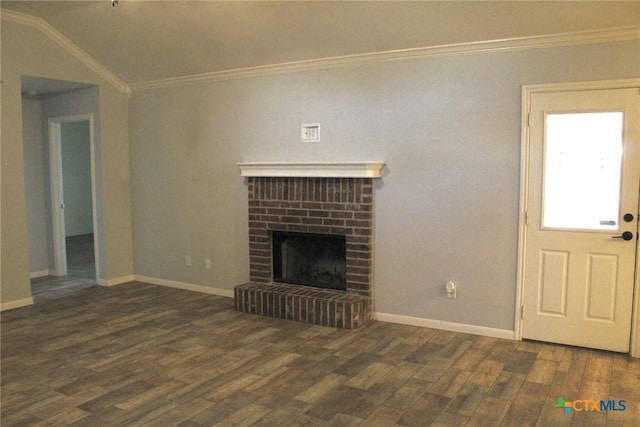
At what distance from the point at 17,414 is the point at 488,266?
352 cm

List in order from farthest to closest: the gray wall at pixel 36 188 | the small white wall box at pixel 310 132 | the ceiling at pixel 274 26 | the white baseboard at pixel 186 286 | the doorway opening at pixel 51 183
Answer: the gray wall at pixel 36 188 < the doorway opening at pixel 51 183 < the white baseboard at pixel 186 286 < the small white wall box at pixel 310 132 < the ceiling at pixel 274 26

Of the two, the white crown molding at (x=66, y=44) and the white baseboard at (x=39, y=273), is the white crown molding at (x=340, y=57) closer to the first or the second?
the white crown molding at (x=66, y=44)

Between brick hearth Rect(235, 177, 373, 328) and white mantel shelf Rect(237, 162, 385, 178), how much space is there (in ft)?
0.29

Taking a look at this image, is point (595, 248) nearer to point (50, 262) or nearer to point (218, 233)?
point (218, 233)

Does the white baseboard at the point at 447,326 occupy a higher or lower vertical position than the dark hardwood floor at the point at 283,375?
higher

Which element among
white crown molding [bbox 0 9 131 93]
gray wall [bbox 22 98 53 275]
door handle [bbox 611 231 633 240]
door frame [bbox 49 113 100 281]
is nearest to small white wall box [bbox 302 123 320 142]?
white crown molding [bbox 0 9 131 93]

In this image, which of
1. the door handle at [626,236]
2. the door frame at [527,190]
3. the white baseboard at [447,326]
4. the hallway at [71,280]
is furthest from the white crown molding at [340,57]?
the hallway at [71,280]

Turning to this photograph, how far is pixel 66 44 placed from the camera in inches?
216

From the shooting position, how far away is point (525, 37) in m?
3.89

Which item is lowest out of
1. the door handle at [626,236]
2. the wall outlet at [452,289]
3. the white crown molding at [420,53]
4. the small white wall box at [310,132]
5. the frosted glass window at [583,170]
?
the wall outlet at [452,289]

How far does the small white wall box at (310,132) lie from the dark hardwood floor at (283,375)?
179 centimetres

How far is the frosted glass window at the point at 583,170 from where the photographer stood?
379 centimetres

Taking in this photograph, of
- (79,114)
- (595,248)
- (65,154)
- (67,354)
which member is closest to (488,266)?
(595,248)

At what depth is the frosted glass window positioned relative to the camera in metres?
3.79
